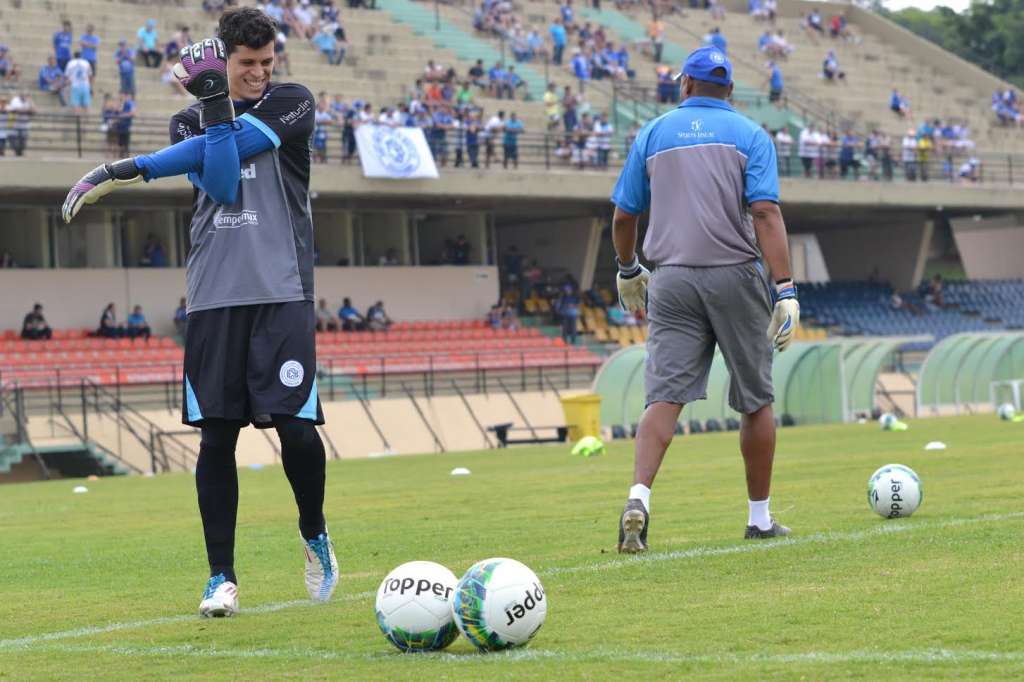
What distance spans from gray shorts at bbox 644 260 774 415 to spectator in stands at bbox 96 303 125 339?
28476 millimetres

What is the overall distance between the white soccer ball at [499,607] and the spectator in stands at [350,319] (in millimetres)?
33226

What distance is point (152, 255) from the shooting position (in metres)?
39.4

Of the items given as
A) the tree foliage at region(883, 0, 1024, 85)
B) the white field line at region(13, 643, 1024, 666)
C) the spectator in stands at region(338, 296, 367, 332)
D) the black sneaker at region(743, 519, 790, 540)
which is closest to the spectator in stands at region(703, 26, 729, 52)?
the spectator in stands at region(338, 296, 367, 332)

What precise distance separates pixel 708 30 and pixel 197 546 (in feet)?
165

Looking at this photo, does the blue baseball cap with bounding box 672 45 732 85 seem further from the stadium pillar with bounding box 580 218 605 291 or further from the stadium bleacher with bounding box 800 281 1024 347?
the stadium bleacher with bounding box 800 281 1024 347

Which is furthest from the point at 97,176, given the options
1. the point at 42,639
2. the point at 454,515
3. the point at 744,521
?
the point at 454,515

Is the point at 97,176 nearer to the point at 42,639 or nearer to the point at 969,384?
the point at 42,639

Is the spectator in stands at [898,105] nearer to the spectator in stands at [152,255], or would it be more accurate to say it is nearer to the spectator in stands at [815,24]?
the spectator in stands at [815,24]

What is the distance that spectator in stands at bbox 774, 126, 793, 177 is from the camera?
4659 cm

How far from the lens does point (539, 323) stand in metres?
43.4

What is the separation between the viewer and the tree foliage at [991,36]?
81.1m

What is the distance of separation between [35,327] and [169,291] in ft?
17.0

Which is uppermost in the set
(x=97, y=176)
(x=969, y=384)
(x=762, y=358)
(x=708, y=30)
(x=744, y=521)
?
(x=708, y=30)

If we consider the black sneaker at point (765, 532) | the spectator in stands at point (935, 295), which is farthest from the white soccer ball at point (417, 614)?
the spectator in stands at point (935, 295)
